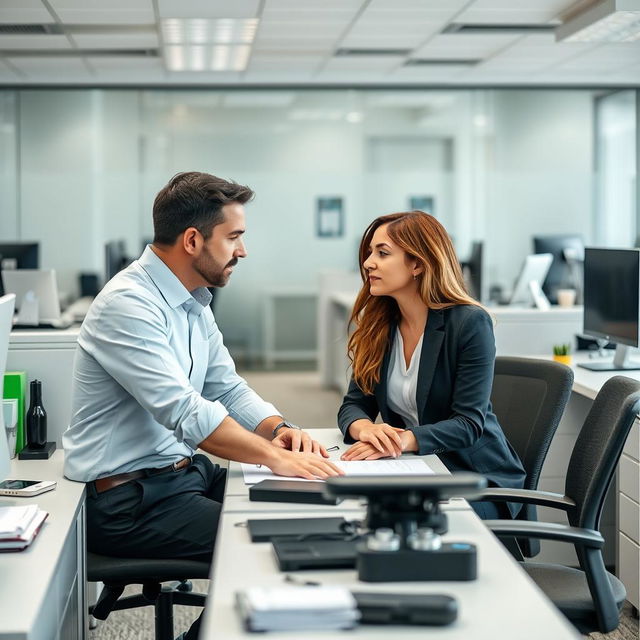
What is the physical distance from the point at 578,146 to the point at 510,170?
2.12ft

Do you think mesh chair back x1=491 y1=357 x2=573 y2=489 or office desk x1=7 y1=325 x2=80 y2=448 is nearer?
mesh chair back x1=491 y1=357 x2=573 y2=489

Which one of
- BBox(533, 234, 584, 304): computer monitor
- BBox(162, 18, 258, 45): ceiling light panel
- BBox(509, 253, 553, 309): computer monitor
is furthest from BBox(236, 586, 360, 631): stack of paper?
BBox(533, 234, 584, 304): computer monitor

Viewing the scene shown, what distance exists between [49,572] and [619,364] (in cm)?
262

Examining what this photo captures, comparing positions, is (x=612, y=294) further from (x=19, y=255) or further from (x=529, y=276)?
(x=19, y=255)

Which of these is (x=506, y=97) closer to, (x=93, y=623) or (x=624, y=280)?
(x=624, y=280)

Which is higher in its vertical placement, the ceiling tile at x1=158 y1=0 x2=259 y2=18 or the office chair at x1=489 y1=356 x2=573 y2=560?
the ceiling tile at x1=158 y1=0 x2=259 y2=18

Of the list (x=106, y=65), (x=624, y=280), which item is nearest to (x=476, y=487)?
(x=624, y=280)

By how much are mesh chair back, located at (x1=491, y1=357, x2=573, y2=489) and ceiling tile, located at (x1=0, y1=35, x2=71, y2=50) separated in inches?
181

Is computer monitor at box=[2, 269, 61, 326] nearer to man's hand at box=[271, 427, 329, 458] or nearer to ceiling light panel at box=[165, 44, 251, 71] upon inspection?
ceiling light panel at box=[165, 44, 251, 71]

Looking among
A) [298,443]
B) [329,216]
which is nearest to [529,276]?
[329,216]

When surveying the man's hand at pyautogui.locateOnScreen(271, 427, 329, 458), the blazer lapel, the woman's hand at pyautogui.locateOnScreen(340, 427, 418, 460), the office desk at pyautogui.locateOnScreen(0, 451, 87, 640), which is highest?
the blazer lapel

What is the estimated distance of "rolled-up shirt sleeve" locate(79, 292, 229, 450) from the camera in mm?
2125

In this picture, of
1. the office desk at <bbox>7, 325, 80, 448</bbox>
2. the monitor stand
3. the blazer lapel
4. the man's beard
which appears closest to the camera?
the man's beard

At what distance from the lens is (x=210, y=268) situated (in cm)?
235
